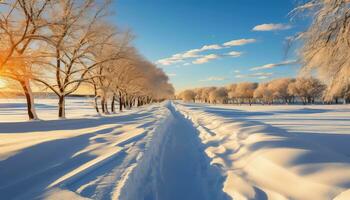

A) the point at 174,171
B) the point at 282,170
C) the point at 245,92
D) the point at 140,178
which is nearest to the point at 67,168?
the point at 140,178

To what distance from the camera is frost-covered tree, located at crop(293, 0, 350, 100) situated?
7875 millimetres

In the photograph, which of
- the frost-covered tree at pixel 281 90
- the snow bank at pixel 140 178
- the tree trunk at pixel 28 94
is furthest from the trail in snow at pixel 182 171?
the frost-covered tree at pixel 281 90

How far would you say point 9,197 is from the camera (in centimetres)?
503

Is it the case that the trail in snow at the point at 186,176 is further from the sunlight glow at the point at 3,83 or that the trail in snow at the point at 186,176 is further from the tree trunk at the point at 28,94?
the tree trunk at the point at 28,94

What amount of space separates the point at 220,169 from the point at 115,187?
3352 mm

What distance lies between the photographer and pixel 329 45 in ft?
27.5

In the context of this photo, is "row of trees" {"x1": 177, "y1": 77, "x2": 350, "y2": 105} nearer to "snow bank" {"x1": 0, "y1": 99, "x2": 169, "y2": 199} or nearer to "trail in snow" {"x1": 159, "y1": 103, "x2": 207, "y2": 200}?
"trail in snow" {"x1": 159, "y1": 103, "x2": 207, "y2": 200}

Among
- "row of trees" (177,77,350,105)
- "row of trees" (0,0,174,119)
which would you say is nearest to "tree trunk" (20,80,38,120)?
"row of trees" (0,0,174,119)

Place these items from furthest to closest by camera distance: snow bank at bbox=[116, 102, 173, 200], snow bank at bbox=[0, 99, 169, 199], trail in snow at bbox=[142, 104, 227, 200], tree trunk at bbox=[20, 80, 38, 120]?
tree trunk at bbox=[20, 80, 38, 120] → trail in snow at bbox=[142, 104, 227, 200] → snow bank at bbox=[116, 102, 173, 200] → snow bank at bbox=[0, 99, 169, 199]

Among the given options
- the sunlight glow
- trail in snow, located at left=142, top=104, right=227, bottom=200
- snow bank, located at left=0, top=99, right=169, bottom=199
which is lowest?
trail in snow, located at left=142, top=104, right=227, bottom=200

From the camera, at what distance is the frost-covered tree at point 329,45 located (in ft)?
25.8

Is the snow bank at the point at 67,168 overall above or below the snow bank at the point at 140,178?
above

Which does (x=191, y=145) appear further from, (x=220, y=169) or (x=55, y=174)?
(x=55, y=174)

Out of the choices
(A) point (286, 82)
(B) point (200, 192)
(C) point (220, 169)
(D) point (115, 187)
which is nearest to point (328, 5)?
(C) point (220, 169)
